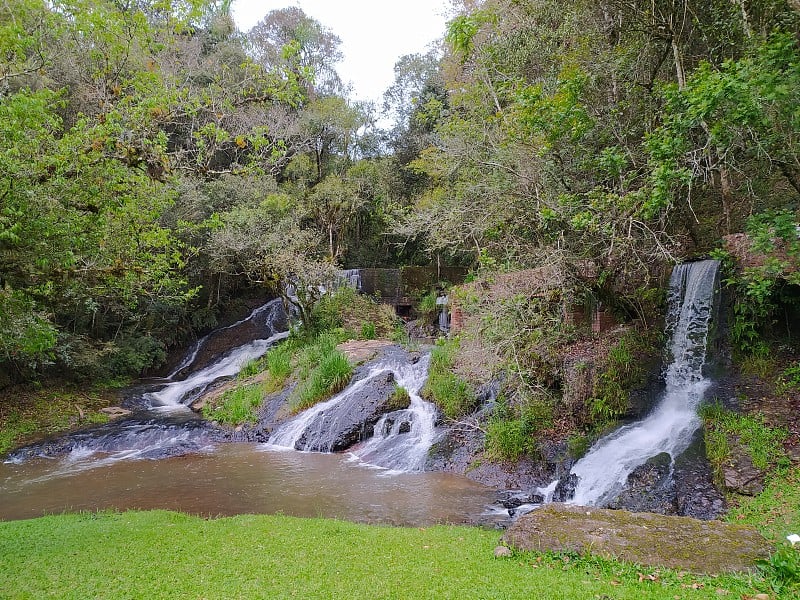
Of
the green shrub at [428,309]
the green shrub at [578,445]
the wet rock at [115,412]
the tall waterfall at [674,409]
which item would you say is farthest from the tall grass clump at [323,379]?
the green shrub at [428,309]

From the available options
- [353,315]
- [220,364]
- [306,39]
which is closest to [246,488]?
[353,315]

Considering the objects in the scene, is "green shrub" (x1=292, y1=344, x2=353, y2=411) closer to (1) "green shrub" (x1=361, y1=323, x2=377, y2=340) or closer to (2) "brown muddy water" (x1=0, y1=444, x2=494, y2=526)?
(2) "brown muddy water" (x1=0, y1=444, x2=494, y2=526)

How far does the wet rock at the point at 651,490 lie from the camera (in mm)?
6906

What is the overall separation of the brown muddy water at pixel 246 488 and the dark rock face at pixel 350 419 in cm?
52

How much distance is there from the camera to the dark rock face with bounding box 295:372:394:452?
11.4 m

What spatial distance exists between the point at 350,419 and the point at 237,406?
399 centimetres

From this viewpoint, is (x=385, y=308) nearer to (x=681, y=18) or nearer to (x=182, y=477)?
(x=182, y=477)

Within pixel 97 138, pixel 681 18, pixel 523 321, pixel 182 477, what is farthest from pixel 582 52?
pixel 182 477

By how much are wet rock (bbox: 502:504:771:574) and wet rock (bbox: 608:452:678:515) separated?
1718mm

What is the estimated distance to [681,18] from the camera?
971 cm

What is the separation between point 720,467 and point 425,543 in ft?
14.4

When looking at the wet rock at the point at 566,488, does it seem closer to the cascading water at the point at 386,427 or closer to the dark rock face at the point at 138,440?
the cascading water at the point at 386,427

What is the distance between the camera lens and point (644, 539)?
4.77 meters

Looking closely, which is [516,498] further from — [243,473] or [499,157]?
[499,157]
